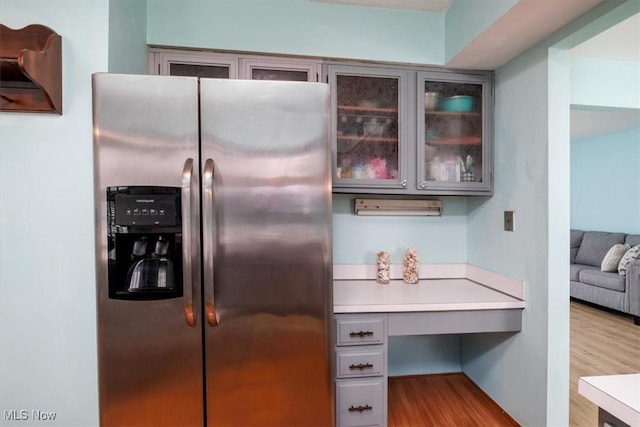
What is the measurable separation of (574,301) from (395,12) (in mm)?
4862

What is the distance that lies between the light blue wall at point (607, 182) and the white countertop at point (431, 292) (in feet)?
13.6

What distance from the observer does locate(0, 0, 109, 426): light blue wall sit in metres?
1.30

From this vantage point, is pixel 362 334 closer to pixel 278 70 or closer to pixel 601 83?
pixel 278 70

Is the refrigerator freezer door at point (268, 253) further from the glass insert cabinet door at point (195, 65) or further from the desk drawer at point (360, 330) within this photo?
the glass insert cabinet door at point (195, 65)

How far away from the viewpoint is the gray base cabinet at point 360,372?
166 centimetres

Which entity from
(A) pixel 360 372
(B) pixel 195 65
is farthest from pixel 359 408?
A: (B) pixel 195 65

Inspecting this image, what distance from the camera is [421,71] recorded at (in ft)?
6.72

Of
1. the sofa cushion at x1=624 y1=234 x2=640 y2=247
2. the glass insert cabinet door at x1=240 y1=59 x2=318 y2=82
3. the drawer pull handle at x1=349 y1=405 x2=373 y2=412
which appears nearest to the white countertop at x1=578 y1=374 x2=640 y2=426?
the drawer pull handle at x1=349 y1=405 x2=373 y2=412

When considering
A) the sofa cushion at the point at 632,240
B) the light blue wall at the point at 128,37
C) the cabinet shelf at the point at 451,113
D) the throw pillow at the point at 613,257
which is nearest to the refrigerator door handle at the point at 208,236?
the light blue wall at the point at 128,37

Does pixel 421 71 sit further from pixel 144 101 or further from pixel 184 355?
pixel 184 355

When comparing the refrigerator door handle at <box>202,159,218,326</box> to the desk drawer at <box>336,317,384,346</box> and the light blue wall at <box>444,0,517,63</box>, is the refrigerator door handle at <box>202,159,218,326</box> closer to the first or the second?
the desk drawer at <box>336,317,384,346</box>

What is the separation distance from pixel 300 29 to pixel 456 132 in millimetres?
1196

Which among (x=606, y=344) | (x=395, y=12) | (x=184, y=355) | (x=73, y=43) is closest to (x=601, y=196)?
(x=606, y=344)

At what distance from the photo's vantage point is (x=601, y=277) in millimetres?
4059
